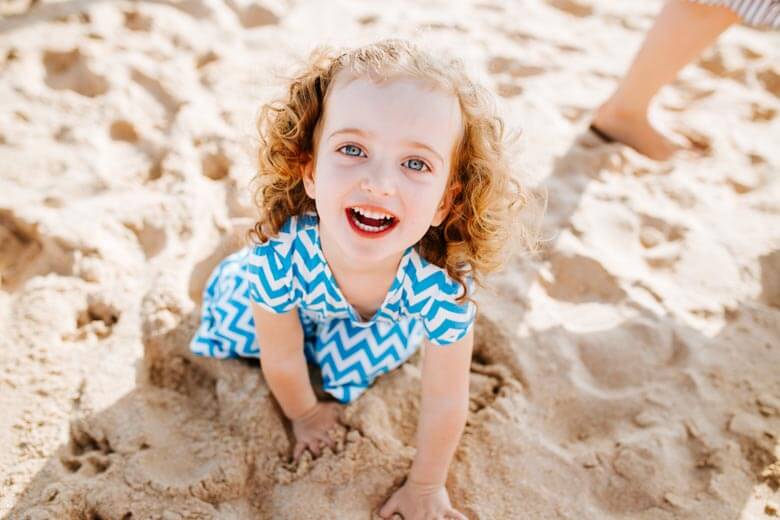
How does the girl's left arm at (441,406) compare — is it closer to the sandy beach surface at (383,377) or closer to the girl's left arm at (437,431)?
the girl's left arm at (437,431)

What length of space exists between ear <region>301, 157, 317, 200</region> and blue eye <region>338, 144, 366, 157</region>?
0.56 ft

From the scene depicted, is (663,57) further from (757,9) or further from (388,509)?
(388,509)

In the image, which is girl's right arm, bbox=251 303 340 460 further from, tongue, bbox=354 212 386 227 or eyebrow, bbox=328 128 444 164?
eyebrow, bbox=328 128 444 164

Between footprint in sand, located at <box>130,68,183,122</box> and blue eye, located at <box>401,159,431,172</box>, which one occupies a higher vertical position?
blue eye, located at <box>401,159,431,172</box>

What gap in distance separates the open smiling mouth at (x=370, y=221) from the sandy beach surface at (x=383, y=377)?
378mm

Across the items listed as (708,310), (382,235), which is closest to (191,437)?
(382,235)

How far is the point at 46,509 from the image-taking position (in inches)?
52.1

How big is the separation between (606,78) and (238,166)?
1.74 meters

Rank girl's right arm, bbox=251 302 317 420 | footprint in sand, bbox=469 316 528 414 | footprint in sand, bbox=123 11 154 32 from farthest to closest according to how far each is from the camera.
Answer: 1. footprint in sand, bbox=123 11 154 32
2. footprint in sand, bbox=469 316 528 414
3. girl's right arm, bbox=251 302 317 420

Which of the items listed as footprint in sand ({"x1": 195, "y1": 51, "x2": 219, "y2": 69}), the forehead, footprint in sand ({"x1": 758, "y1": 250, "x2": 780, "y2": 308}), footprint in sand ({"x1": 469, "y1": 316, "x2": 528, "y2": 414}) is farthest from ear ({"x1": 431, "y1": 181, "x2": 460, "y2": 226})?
footprint in sand ({"x1": 195, "y1": 51, "x2": 219, "y2": 69})

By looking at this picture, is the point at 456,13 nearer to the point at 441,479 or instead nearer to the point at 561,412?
the point at 561,412

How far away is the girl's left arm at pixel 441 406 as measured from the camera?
1.39 meters

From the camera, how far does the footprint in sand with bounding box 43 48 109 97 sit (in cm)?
Result: 246

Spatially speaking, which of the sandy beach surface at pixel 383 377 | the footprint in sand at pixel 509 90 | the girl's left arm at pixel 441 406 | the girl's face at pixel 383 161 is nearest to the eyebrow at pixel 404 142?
the girl's face at pixel 383 161
